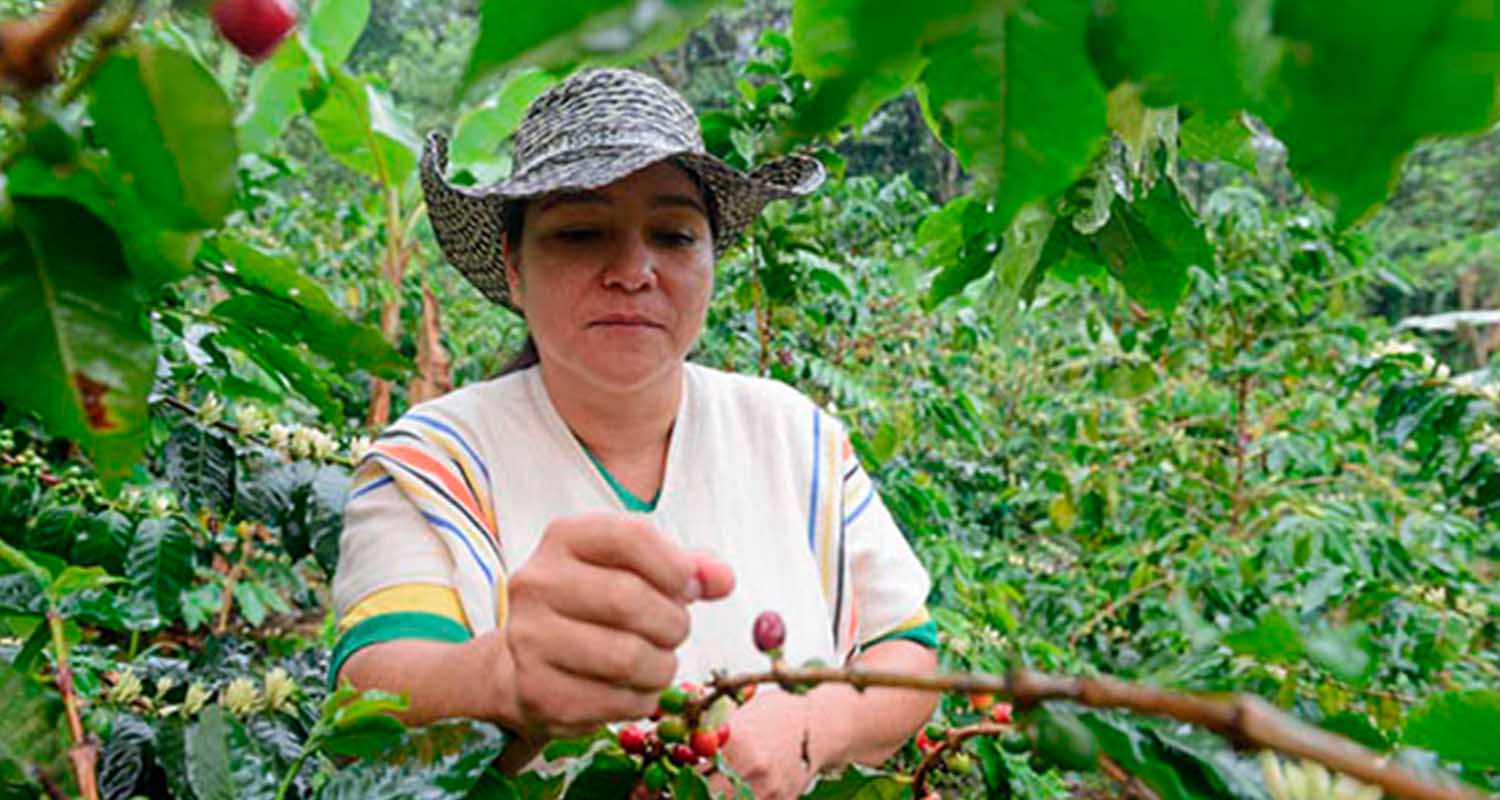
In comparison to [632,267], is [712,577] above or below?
below

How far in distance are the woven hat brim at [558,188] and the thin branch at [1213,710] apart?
747 mm

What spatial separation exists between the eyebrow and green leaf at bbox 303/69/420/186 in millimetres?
2141

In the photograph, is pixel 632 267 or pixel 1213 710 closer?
pixel 1213 710

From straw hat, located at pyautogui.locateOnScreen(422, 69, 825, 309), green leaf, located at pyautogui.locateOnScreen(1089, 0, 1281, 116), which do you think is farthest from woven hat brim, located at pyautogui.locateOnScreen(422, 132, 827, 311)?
green leaf, located at pyautogui.locateOnScreen(1089, 0, 1281, 116)

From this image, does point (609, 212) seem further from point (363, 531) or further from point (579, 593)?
point (579, 593)

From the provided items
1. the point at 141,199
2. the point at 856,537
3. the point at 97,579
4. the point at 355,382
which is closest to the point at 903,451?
the point at 355,382

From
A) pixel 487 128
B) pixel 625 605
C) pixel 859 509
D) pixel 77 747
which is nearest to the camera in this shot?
pixel 77 747

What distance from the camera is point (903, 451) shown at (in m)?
3.78

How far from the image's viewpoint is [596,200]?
1142 mm

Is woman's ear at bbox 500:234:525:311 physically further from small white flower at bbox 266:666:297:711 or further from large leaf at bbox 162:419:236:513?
small white flower at bbox 266:666:297:711

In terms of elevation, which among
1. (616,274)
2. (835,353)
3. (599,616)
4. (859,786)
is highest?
(835,353)

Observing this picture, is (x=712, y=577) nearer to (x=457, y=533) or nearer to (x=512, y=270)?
(x=457, y=533)

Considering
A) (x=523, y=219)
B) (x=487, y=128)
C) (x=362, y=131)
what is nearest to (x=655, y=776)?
(x=523, y=219)

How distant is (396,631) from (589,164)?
0.48 metres
